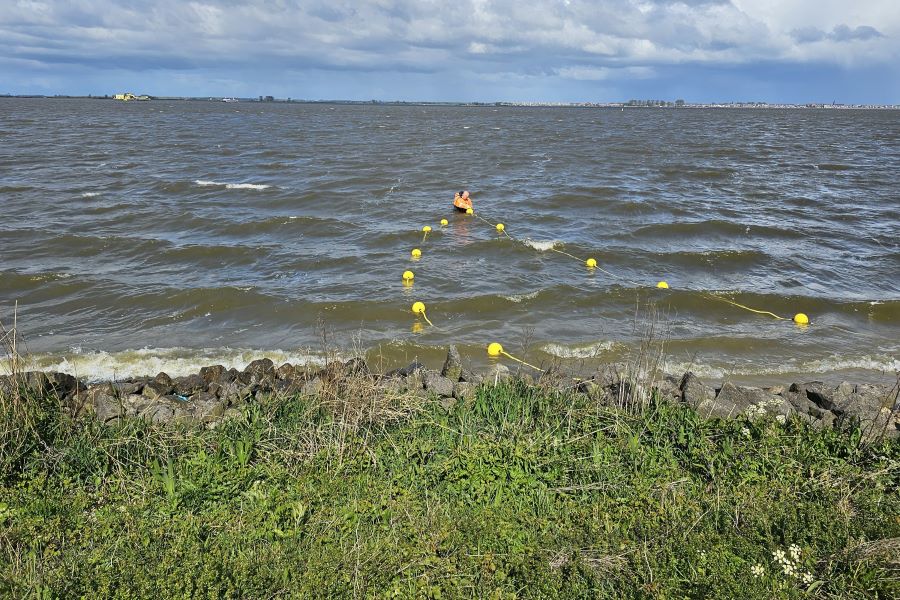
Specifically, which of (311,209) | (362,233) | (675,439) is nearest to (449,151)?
(311,209)

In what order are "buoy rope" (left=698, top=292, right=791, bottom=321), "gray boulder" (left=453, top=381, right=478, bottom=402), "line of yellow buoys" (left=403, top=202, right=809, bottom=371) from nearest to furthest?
"gray boulder" (left=453, top=381, right=478, bottom=402), "line of yellow buoys" (left=403, top=202, right=809, bottom=371), "buoy rope" (left=698, top=292, right=791, bottom=321)

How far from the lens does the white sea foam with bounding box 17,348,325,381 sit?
380 inches

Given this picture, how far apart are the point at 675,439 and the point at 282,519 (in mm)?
3526

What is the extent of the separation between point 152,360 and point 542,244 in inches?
437

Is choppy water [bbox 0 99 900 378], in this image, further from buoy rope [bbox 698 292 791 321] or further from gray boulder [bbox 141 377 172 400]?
gray boulder [bbox 141 377 172 400]

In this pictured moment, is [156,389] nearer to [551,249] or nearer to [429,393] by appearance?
[429,393]

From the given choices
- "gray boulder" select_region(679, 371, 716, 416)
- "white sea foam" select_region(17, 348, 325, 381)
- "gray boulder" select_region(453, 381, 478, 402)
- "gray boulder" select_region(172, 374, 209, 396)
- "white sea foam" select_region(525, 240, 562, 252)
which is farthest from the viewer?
"white sea foam" select_region(525, 240, 562, 252)

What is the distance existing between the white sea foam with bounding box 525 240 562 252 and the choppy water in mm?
110

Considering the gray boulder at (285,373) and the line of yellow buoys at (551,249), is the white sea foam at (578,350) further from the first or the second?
the gray boulder at (285,373)

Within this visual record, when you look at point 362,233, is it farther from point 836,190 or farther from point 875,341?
point 836,190

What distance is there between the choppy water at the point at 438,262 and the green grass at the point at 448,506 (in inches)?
125

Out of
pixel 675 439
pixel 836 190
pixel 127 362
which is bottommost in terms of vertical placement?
pixel 127 362

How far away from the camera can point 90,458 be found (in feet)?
17.3

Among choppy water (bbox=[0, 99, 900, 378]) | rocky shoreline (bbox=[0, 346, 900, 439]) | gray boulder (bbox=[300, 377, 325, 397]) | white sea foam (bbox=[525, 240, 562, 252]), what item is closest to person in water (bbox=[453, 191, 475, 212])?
choppy water (bbox=[0, 99, 900, 378])
